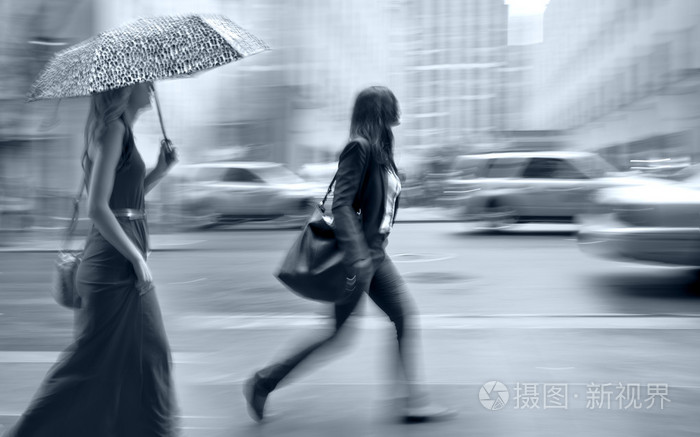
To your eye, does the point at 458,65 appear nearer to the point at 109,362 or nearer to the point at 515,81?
the point at 515,81

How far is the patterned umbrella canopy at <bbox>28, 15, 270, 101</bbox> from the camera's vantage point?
315cm

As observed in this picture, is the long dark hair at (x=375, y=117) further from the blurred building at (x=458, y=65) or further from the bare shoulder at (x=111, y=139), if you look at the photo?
the blurred building at (x=458, y=65)

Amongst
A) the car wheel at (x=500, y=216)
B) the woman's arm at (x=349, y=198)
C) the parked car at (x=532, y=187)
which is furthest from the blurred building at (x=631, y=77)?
the woman's arm at (x=349, y=198)

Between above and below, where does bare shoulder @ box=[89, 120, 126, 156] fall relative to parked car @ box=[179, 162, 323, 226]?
above

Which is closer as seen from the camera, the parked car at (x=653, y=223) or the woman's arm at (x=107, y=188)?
the woman's arm at (x=107, y=188)

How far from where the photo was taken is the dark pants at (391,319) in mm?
4398

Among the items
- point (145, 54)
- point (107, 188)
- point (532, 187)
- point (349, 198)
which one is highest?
point (145, 54)

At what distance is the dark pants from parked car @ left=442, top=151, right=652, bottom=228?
12.4 m

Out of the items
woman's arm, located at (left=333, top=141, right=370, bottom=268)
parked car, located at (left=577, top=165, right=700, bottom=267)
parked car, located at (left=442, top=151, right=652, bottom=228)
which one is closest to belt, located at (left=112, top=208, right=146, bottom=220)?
woman's arm, located at (left=333, top=141, right=370, bottom=268)

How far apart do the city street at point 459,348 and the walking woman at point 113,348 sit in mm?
1130

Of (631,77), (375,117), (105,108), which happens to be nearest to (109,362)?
(105,108)

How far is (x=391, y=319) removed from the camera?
14.6 feet

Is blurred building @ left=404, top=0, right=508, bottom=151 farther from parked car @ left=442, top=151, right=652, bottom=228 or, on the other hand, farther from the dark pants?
the dark pants

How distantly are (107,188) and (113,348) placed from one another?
624 mm
